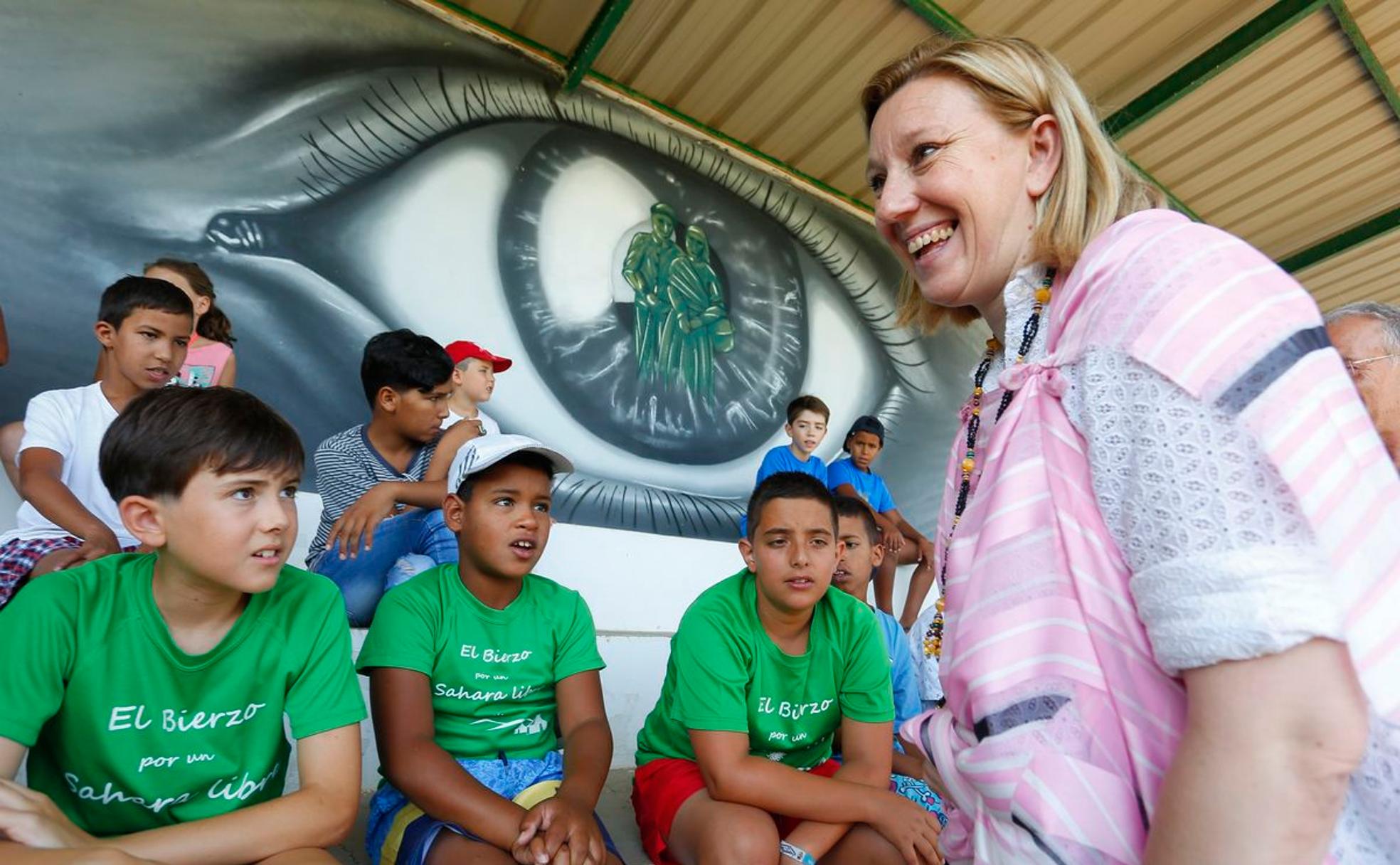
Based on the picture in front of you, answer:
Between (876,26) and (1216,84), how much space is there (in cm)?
205

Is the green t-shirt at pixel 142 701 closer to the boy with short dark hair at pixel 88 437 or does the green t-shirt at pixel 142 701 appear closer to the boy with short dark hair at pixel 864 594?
the boy with short dark hair at pixel 88 437

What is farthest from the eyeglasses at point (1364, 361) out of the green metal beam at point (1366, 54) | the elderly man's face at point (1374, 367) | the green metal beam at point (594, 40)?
the green metal beam at point (1366, 54)

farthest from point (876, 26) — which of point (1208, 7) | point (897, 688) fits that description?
point (897, 688)

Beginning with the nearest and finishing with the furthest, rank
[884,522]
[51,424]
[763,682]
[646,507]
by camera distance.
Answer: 1. [763,682]
2. [51,424]
3. [646,507]
4. [884,522]

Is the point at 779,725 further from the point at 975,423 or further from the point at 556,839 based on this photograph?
the point at 975,423

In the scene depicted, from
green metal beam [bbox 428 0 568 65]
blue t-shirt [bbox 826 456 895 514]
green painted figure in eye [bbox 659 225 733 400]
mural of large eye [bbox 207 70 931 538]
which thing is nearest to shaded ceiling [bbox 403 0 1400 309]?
green metal beam [bbox 428 0 568 65]

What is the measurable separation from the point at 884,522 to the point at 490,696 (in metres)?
3.22

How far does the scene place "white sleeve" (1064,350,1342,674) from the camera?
53 centimetres

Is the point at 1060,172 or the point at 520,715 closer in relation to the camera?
the point at 1060,172

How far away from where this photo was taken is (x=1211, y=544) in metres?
0.56

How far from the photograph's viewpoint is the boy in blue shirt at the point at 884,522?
4598 millimetres

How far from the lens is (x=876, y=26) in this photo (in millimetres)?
4270

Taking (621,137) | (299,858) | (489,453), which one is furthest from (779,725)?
(621,137)

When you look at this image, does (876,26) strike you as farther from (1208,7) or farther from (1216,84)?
(1216,84)
